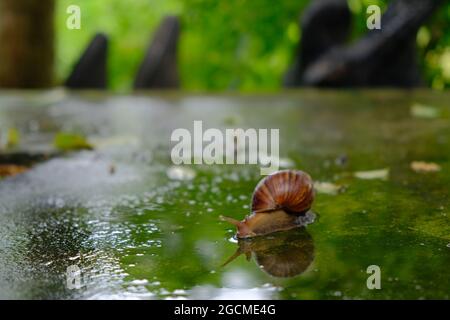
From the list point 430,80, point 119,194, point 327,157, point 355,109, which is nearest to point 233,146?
point 327,157

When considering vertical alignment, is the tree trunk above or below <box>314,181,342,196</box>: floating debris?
above

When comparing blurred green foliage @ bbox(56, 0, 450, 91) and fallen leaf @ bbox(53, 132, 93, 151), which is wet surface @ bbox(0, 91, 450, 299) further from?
blurred green foliage @ bbox(56, 0, 450, 91)

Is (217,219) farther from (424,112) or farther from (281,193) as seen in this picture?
(424,112)

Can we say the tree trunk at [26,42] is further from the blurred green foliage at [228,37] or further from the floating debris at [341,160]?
the floating debris at [341,160]

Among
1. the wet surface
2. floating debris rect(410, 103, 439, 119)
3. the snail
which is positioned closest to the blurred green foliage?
floating debris rect(410, 103, 439, 119)

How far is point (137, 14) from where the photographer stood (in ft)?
34.5

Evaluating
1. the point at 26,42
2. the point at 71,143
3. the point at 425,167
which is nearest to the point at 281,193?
the point at 425,167

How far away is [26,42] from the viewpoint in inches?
261

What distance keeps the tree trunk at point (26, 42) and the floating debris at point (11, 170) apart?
13.4 feet

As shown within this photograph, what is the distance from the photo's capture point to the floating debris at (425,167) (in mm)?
2521

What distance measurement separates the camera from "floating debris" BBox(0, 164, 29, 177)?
260cm

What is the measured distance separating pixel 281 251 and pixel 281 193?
0.22 metres

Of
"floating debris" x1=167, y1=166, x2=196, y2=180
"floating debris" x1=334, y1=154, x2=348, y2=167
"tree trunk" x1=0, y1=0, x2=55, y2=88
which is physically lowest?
"floating debris" x1=167, y1=166, x2=196, y2=180

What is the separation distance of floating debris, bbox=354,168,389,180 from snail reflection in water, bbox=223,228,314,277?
2.45ft
